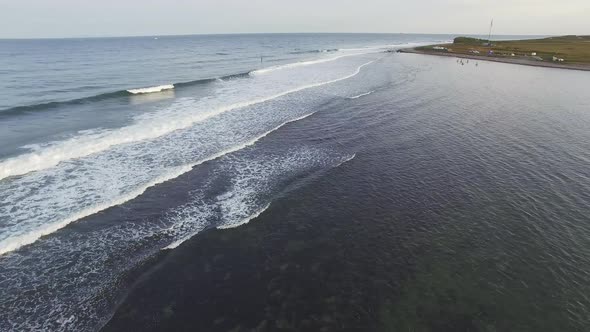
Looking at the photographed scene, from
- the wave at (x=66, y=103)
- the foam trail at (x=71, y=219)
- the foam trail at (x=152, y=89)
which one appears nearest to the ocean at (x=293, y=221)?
the foam trail at (x=71, y=219)

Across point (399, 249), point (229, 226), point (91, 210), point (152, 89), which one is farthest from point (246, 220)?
point (152, 89)

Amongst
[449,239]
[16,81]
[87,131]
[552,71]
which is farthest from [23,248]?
[552,71]

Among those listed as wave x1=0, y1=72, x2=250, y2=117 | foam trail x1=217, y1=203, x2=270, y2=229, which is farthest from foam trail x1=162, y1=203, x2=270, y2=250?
wave x1=0, y1=72, x2=250, y2=117

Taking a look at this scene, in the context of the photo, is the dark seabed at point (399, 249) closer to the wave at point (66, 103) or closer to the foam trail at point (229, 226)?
the foam trail at point (229, 226)

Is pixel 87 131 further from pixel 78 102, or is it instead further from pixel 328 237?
pixel 328 237

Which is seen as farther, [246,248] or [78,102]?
[78,102]

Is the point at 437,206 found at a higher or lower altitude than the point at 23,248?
higher
